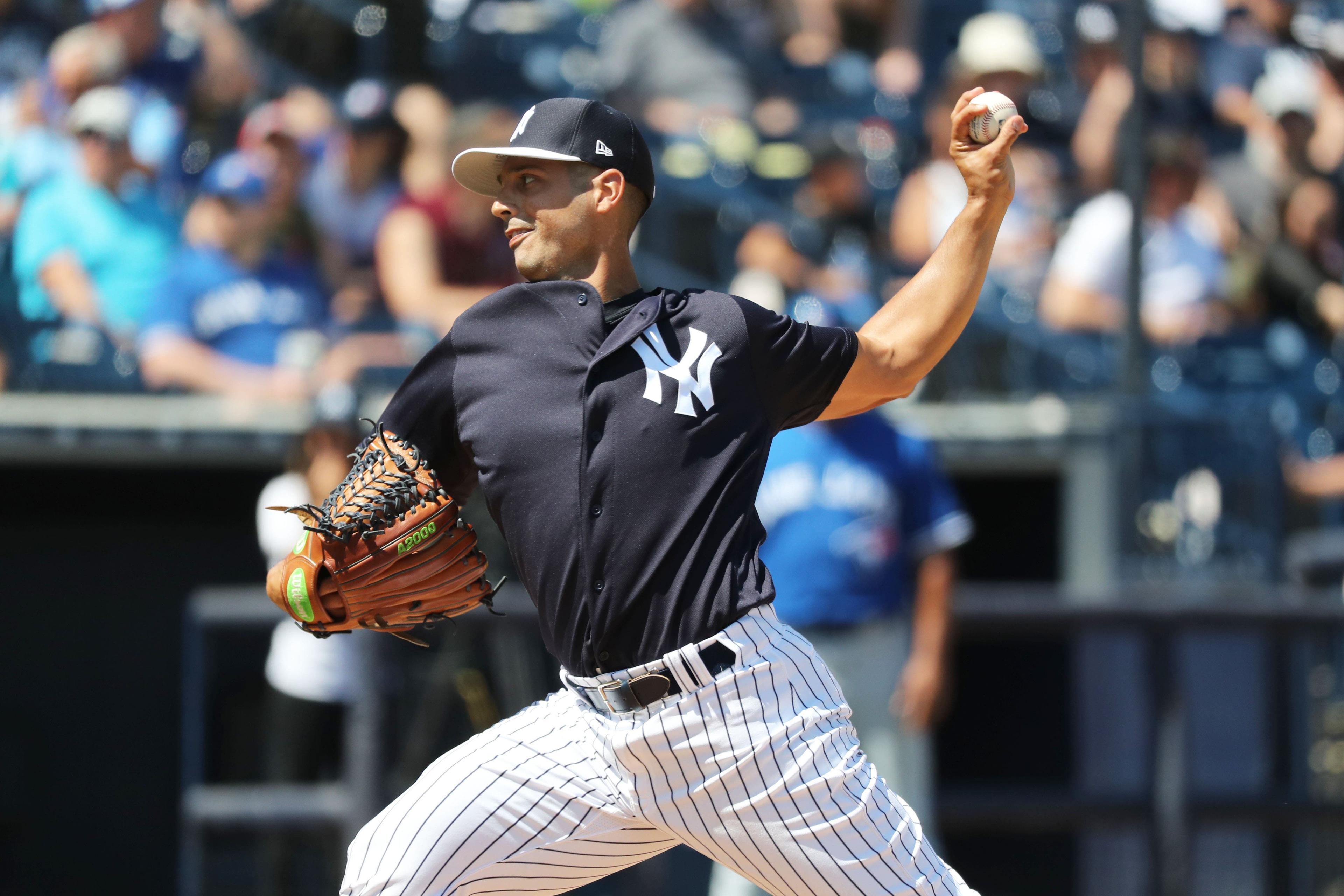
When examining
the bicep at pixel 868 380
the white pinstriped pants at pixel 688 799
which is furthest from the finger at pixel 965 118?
the white pinstriped pants at pixel 688 799

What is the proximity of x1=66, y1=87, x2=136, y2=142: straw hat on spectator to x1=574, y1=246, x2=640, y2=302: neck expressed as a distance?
4.17 metres

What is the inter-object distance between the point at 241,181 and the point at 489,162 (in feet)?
12.5

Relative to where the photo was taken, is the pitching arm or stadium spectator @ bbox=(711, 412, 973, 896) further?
stadium spectator @ bbox=(711, 412, 973, 896)

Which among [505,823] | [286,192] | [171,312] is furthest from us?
[286,192]

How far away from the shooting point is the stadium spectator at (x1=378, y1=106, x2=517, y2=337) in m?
6.58

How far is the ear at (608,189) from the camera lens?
3080mm

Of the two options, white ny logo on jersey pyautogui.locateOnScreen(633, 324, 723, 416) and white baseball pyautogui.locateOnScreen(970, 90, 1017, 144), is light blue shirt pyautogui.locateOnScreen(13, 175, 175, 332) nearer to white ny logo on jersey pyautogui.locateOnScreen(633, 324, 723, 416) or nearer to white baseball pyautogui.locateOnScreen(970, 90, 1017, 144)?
white ny logo on jersey pyautogui.locateOnScreen(633, 324, 723, 416)

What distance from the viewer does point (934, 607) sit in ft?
17.7

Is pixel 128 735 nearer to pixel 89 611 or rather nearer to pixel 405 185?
pixel 89 611

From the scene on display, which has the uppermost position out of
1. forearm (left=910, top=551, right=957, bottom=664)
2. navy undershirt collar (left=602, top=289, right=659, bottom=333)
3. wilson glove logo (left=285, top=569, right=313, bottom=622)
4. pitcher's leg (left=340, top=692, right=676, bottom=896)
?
navy undershirt collar (left=602, top=289, right=659, bottom=333)

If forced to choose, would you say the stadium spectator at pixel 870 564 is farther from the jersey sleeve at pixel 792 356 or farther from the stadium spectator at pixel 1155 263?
the jersey sleeve at pixel 792 356

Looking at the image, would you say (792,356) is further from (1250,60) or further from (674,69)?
(1250,60)

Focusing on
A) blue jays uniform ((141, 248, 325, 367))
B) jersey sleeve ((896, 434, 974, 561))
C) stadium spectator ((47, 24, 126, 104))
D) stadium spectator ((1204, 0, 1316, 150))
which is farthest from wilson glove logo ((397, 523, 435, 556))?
stadium spectator ((1204, 0, 1316, 150))

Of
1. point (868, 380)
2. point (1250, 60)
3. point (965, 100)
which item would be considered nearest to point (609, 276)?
point (868, 380)
